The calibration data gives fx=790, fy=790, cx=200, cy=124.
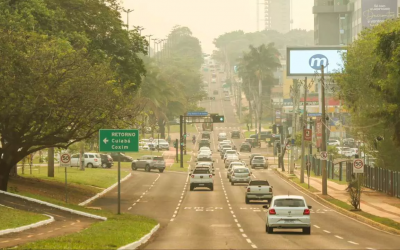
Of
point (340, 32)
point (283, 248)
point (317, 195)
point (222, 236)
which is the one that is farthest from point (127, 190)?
point (340, 32)

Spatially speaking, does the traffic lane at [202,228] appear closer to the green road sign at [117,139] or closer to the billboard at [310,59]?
the green road sign at [117,139]

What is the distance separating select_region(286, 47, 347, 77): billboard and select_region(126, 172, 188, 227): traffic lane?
42001 mm

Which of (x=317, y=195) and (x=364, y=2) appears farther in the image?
(x=364, y=2)

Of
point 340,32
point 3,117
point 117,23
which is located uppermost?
point 340,32

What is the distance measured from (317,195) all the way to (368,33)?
59.3 feet

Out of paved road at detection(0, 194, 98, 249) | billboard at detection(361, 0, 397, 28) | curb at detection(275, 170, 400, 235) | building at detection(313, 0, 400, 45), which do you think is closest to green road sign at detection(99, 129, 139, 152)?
paved road at detection(0, 194, 98, 249)

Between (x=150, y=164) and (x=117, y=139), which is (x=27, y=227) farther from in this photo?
(x=150, y=164)

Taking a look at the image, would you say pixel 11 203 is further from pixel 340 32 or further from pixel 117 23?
pixel 340 32

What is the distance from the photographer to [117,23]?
190 ft

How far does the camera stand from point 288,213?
30.2 metres

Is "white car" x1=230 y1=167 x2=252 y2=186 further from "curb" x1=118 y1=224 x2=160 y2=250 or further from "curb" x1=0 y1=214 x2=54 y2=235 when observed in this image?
"curb" x1=118 y1=224 x2=160 y2=250

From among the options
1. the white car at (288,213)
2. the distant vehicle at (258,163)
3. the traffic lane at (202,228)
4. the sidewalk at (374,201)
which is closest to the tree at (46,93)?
the traffic lane at (202,228)

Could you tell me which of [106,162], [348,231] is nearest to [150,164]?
[106,162]

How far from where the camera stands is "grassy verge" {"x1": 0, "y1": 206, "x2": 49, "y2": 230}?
29680mm
